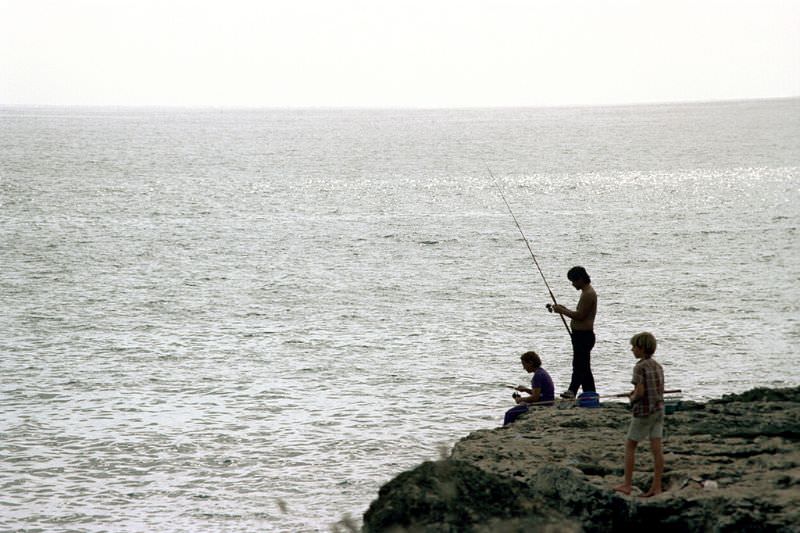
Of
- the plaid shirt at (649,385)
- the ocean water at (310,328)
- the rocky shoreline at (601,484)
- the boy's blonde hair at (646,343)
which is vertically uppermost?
the boy's blonde hair at (646,343)

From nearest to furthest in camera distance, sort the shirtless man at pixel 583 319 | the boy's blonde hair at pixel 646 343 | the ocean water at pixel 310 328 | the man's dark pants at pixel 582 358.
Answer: the boy's blonde hair at pixel 646 343
the shirtless man at pixel 583 319
the man's dark pants at pixel 582 358
the ocean water at pixel 310 328

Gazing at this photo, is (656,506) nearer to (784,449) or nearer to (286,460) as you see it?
(784,449)

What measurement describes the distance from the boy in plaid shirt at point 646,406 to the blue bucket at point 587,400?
2.47 m

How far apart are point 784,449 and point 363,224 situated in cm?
2791

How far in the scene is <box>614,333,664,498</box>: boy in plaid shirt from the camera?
698cm

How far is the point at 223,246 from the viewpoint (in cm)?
2983

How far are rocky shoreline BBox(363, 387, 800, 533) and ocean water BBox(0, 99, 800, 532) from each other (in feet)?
1.96

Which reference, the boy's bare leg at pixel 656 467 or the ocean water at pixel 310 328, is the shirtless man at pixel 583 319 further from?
the boy's bare leg at pixel 656 467

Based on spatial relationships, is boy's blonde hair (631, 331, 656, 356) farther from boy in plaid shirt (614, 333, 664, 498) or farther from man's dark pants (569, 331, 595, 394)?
man's dark pants (569, 331, 595, 394)

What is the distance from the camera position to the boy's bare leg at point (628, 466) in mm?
7129

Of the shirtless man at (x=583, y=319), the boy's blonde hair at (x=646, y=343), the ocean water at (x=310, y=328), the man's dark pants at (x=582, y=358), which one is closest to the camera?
the boy's blonde hair at (x=646, y=343)

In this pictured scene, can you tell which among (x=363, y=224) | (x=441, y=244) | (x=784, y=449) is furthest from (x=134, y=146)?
(x=784, y=449)

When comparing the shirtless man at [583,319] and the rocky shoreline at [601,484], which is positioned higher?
A: the shirtless man at [583,319]

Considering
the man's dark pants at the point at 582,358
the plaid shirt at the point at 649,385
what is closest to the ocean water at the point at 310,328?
the plaid shirt at the point at 649,385
